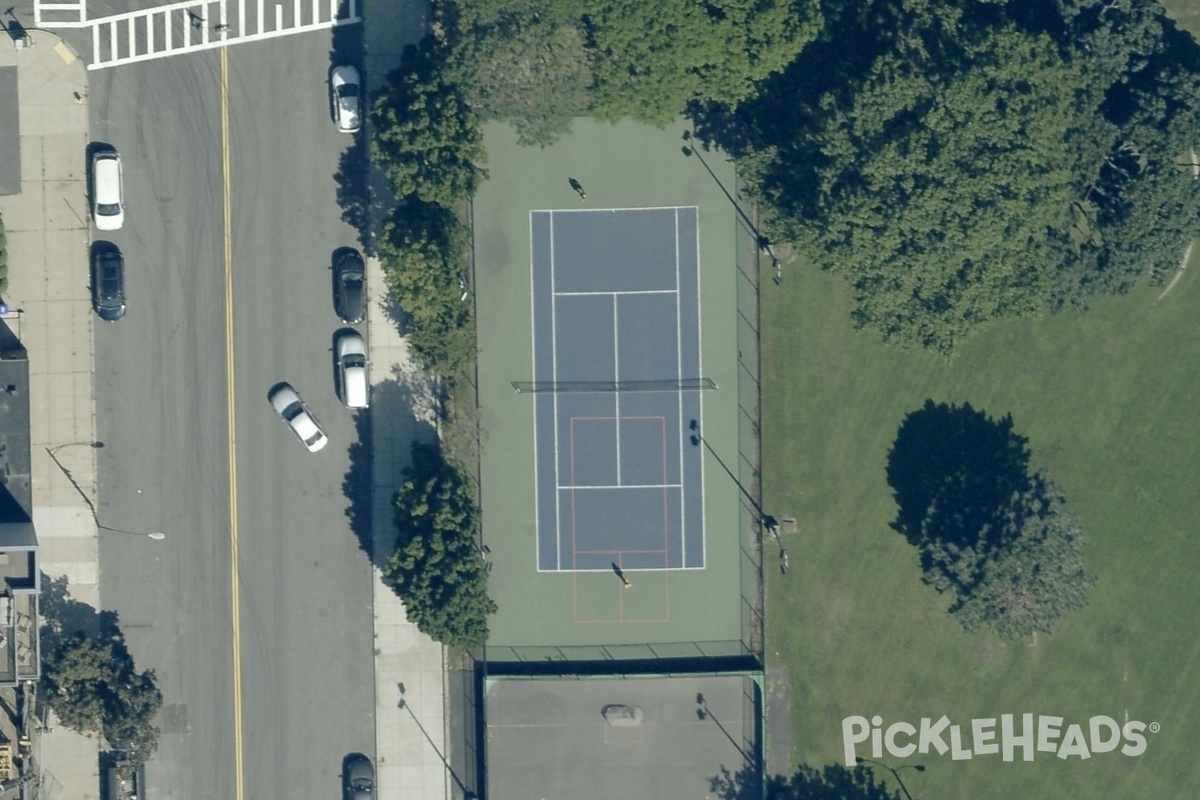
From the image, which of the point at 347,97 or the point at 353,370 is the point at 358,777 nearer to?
the point at 353,370

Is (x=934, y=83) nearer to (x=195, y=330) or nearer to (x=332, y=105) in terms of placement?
(x=332, y=105)

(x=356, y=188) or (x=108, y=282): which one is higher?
(x=356, y=188)

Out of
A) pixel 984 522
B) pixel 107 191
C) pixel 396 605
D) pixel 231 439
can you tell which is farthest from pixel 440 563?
pixel 984 522

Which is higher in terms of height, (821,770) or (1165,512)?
(1165,512)

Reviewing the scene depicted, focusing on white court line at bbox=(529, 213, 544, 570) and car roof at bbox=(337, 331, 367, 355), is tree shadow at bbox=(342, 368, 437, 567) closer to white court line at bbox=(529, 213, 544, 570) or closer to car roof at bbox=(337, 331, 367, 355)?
car roof at bbox=(337, 331, 367, 355)

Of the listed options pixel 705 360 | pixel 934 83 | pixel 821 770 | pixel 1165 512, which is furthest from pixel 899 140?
pixel 821 770
